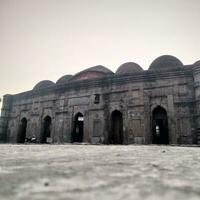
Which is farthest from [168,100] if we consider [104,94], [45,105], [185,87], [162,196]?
[162,196]

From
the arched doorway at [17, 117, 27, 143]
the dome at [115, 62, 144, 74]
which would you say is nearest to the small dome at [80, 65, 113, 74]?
the dome at [115, 62, 144, 74]

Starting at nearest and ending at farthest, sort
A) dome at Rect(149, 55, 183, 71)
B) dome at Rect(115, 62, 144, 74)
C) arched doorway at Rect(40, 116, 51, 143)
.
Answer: dome at Rect(149, 55, 183, 71), dome at Rect(115, 62, 144, 74), arched doorway at Rect(40, 116, 51, 143)

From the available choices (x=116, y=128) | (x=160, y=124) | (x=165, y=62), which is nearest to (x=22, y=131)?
(x=116, y=128)

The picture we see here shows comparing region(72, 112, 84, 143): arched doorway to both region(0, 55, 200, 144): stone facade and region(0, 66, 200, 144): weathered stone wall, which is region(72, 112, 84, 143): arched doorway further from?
region(0, 66, 200, 144): weathered stone wall

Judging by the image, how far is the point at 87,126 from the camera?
14070 mm

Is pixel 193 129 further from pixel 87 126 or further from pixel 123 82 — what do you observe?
pixel 87 126

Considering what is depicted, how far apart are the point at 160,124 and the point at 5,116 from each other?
1390 centimetres

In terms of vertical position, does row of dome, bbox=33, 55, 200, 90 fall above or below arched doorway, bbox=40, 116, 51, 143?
above

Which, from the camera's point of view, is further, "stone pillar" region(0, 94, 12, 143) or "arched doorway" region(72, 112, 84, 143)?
"stone pillar" region(0, 94, 12, 143)

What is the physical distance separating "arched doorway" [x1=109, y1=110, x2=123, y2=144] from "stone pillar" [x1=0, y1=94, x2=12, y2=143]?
10.6 metres

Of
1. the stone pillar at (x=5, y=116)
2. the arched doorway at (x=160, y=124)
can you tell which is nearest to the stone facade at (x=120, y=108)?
the arched doorway at (x=160, y=124)

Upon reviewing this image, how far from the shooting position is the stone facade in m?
11.6

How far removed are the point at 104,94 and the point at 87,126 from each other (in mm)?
2610

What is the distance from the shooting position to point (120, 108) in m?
13.3
